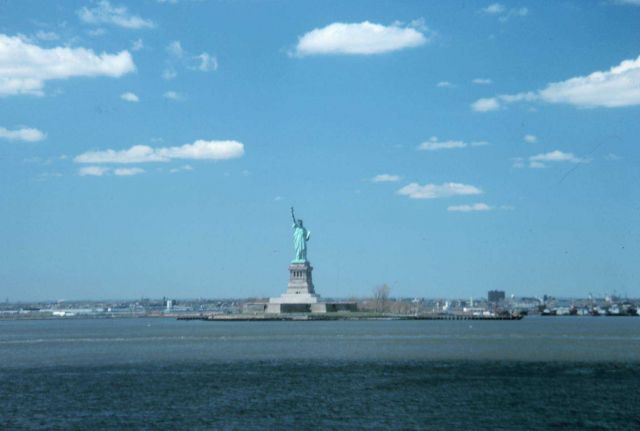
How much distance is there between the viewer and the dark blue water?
96.2 feet

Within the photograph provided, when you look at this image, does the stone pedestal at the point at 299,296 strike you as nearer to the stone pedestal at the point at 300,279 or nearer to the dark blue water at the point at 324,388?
the stone pedestal at the point at 300,279

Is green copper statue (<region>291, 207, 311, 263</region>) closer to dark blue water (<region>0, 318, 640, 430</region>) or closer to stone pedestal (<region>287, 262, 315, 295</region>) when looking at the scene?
stone pedestal (<region>287, 262, 315, 295</region>)

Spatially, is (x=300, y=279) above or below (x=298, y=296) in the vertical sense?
above

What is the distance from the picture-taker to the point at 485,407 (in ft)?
104

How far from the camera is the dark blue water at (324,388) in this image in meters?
29.3

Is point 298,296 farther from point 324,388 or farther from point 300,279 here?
point 324,388

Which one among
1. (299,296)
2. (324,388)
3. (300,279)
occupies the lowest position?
(324,388)

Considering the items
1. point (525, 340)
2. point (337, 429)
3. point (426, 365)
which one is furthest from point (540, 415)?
point (525, 340)

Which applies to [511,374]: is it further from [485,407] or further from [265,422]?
[265,422]

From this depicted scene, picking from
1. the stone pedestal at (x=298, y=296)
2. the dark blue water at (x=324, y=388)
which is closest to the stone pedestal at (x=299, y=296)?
the stone pedestal at (x=298, y=296)

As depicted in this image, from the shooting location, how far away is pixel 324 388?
1457 inches

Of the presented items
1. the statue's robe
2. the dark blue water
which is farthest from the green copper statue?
the dark blue water

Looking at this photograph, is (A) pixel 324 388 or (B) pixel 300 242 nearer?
(A) pixel 324 388

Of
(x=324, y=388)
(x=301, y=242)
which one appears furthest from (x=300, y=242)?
(x=324, y=388)
